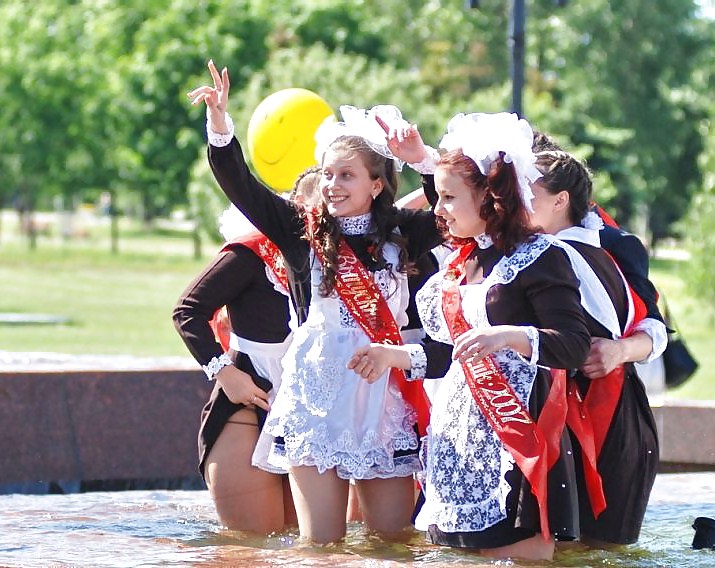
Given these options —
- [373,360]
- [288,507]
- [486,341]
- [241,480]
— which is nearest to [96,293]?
[288,507]

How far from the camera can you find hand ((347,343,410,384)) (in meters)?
4.14

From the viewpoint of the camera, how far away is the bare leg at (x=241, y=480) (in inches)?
192

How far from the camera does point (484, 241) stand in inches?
164

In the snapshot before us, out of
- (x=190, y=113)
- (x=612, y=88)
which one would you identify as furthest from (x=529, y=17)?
(x=190, y=113)

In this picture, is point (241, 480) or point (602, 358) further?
point (241, 480)

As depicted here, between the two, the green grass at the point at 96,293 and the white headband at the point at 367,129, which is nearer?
the white headband at the point at 367,129

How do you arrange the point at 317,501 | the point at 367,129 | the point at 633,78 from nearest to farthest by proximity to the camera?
the point at 317,501 < the point at 367,129 < the point at 633,78

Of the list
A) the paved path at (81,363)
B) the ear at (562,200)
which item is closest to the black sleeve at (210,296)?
the ear at (562,200)

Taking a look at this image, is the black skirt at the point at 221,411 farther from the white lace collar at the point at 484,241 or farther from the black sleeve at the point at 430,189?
the white lace collar at the point at 484,241

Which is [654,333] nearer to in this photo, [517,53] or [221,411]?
[221,411]

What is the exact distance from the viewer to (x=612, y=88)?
155 ft

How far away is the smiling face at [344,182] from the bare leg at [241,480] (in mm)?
859

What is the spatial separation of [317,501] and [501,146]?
1347 millimetres

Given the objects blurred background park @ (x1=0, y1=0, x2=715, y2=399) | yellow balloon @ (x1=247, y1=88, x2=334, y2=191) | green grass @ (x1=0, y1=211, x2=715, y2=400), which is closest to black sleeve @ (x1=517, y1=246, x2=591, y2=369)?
yellow balloon @ (x1=247, y1=88, x2=334, y2=191)
